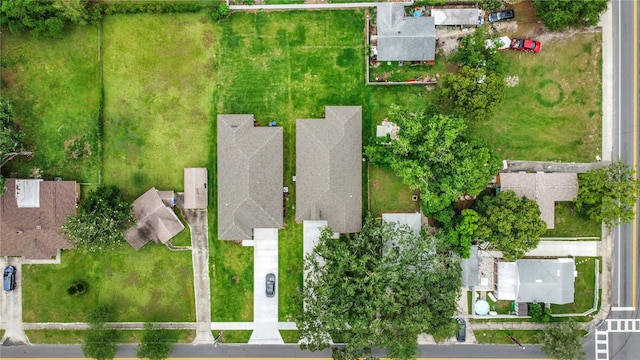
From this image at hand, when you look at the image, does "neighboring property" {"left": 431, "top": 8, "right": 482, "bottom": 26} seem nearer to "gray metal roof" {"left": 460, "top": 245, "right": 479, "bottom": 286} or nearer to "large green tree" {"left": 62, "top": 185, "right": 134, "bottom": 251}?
"gray metal roof" {"left": 460, "top": 245, "right": 479, "bottom": 286}

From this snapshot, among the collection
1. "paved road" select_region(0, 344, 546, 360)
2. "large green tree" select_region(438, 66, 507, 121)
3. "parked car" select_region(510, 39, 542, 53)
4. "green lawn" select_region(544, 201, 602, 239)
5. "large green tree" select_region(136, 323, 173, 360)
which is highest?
"parked car" select_region(510, 39, 542, 53)

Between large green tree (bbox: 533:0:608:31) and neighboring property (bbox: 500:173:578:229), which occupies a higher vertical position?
large green tree (bbox: 533:0:608:31)

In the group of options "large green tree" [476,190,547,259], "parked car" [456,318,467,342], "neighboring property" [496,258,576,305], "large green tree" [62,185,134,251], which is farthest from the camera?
"parked car" [456,318,467,342]

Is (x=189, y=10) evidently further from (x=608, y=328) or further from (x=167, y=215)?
(x=608, y=328)

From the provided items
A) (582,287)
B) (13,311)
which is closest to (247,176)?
(13,311)

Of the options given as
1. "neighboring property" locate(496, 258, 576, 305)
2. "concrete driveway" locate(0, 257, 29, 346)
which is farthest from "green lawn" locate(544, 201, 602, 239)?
"concrete driveway" locate(0, 257, 29, 346)

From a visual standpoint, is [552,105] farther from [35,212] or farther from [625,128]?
[35,212]

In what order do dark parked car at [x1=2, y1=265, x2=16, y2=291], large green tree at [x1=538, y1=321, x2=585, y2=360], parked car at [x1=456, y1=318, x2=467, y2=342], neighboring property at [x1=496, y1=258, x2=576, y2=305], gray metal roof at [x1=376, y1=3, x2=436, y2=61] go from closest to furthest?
1. large green tree at [x1=538, y1=321, x2=585, y2=360]
2. gray metal roof at [x1=376, y1=3, x2=436, y2=61]
3. neighboring property at [x1=496, y1=258, x2=576, y2=305]
4. dark parked car at [x1=2, y1=265, x2=16, y2=291]
5. parked car at [x1=456, y1=318, x2=467, y2=342]

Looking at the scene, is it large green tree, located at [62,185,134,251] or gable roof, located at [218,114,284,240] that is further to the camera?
gable roof, located at [218,114,284,240]
